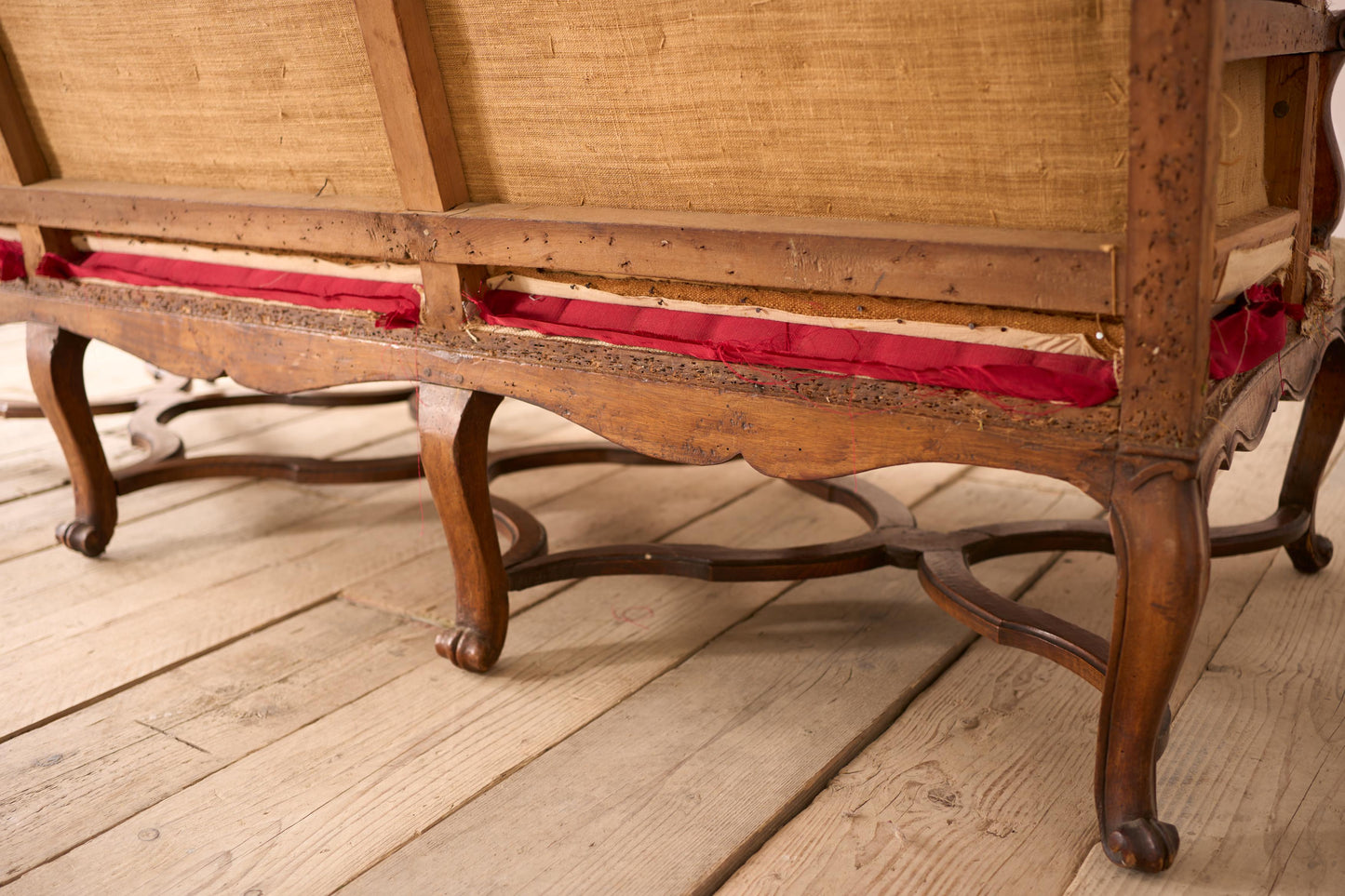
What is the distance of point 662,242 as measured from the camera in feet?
3.90

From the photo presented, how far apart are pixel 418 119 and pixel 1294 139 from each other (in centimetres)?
97

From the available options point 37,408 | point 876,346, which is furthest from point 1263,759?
point 37,408

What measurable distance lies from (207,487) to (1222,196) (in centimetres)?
197

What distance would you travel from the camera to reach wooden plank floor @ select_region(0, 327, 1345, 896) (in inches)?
44.8

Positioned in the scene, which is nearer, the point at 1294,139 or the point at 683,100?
the point at 683,100

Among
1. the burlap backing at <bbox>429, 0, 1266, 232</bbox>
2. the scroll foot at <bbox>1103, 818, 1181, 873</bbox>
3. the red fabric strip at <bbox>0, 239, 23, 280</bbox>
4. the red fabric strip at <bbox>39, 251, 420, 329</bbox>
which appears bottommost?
the scroll foot at <bbox>1103, 818, 1181, 873</bbox>

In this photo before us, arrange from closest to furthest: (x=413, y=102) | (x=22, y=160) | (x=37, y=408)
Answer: (x=413, y=102) < (x=22, y=160) < (x=37, y=408)

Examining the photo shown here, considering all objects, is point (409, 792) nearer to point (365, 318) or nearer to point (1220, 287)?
point (365, 318)

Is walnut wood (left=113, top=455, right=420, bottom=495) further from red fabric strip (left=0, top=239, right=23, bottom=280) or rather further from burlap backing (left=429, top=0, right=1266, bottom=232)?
burlap backing (left=429, top=0, right=1266, bottom=232)

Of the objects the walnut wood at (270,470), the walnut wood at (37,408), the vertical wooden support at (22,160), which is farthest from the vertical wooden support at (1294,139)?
the walnut wood at (37,408)

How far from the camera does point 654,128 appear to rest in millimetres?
1173

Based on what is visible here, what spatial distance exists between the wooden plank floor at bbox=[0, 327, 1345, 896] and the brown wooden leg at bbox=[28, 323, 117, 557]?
0.06 meters

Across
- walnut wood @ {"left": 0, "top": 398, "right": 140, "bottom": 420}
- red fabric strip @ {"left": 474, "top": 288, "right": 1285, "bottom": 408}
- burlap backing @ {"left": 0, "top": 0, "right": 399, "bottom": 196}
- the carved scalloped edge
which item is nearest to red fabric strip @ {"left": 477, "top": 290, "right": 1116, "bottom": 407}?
red fabric strip @ {"left": 474, "top": 288, "right": 1285, "bottom": 408}

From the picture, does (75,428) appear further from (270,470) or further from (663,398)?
(663,398)
